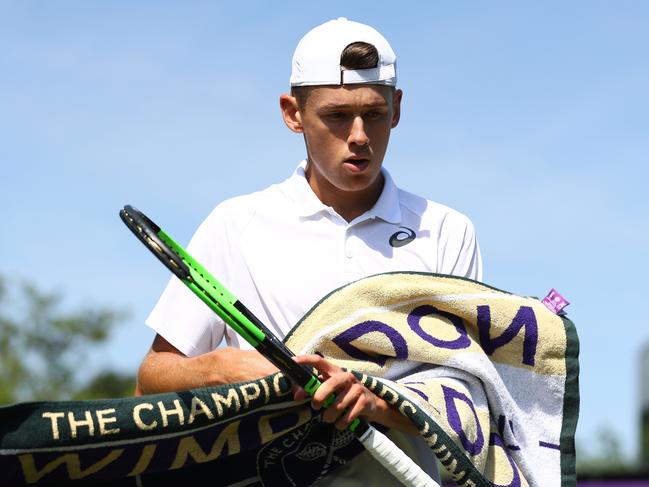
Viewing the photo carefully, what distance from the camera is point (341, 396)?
4.04 meters

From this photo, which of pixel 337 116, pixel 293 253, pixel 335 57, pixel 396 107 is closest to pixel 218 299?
pixel 293 253

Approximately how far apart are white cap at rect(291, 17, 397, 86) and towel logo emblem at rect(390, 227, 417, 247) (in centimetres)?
56

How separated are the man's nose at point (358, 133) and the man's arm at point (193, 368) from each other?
0.89 m

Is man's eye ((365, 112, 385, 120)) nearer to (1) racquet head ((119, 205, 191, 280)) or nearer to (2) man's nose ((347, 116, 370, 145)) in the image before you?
(2) man's nose ((347, 116, 370, 145))

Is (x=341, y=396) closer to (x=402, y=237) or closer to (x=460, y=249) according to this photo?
(x=402, y=237)

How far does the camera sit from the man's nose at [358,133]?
15.2 feet

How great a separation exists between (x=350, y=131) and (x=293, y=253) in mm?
493

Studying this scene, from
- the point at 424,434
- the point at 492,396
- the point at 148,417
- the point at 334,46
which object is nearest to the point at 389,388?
the point at 424,434

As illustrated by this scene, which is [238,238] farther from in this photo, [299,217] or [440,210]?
[440,210]

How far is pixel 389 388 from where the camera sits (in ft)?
13.6

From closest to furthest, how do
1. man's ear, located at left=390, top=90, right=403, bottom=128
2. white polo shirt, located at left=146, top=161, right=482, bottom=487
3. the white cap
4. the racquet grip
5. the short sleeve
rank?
the racquet grip, white polo shirt, located at left=146, top=161, right=482, bottom=487, the white cap, the short sleeve, man's ear, located at left=390, top=90, right=403, bottom=128

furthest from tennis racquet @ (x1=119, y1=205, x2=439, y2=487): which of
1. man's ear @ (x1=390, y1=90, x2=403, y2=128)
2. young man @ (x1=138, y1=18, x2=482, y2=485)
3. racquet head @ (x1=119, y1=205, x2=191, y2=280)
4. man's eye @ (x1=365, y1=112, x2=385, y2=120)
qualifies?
man's ear @ (x1=390, y1=90, x2=403, y2=128)

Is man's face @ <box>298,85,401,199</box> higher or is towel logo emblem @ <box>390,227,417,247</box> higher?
man's face @ <box>298,85,401,199</box>

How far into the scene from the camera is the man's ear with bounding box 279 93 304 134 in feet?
16.5
